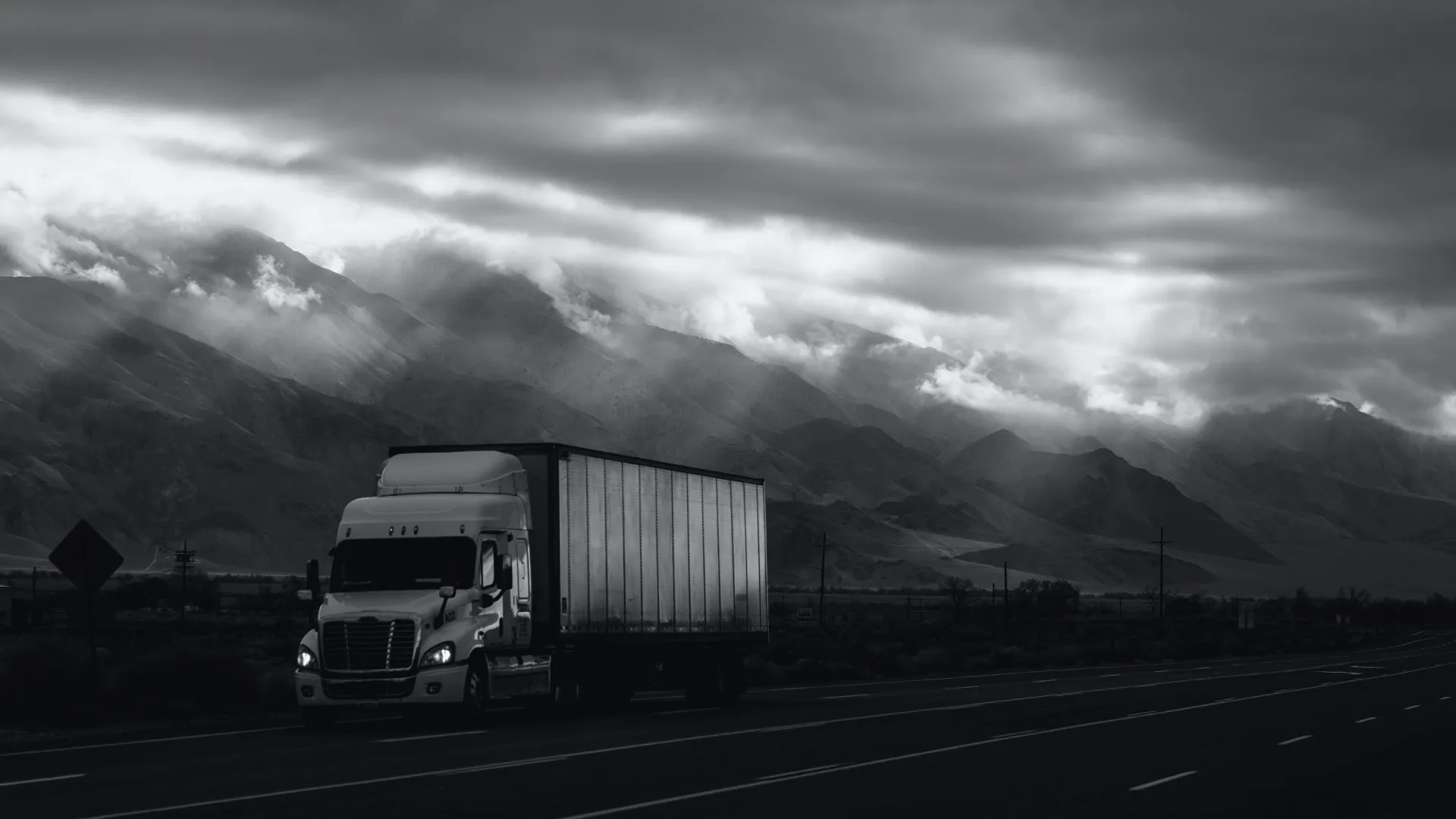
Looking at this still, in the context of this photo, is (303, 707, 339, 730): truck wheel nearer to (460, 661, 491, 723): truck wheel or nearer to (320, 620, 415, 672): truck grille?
(320, 620, 415, 672): truck grille

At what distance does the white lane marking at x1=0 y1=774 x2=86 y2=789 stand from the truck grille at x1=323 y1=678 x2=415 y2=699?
273 inches

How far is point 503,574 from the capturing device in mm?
27891

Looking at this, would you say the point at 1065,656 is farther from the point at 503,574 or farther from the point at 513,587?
the point at 503,574

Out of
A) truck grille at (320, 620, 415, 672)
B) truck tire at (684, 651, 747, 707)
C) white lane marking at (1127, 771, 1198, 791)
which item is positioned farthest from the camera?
truck tire at (684, 651, 747, 707)

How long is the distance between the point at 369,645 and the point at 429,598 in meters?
1.13

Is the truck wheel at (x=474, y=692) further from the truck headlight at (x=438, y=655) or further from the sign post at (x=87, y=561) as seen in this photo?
the sign post at (x=87, y=561)

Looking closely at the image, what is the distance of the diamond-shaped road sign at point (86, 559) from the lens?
95.6ft

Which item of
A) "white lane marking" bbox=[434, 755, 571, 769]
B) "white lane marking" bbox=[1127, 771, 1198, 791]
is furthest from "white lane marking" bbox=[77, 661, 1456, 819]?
"white lane marking" bbox=[1127, 771, 1198, 791]

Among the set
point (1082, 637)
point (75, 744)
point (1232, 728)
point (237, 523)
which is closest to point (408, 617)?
point (75, 744)

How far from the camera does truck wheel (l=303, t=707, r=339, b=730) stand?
27.6 metres

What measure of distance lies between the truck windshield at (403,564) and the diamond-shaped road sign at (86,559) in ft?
12.8

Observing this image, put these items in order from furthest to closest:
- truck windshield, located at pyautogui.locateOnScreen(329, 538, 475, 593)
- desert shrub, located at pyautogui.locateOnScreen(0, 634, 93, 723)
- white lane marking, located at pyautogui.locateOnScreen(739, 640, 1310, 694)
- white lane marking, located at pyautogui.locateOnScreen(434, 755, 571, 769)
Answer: white lane marking, located at pyautogui.locateOnScreen(739, 640, 1310, 694) < desert shrub, located at pyautogui.locateOnScreen(0, 634, 93, 723) < truck windshield, located at pyautogui.locateOnScreen(329, 538, 475, 593) < white lane marking, located at pyautogui.locateOnScreen(434, 755, 571, 769)

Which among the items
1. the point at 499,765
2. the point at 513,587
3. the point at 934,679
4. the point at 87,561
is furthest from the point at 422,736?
the point at 934,679

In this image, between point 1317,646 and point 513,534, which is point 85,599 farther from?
point 1317,646
